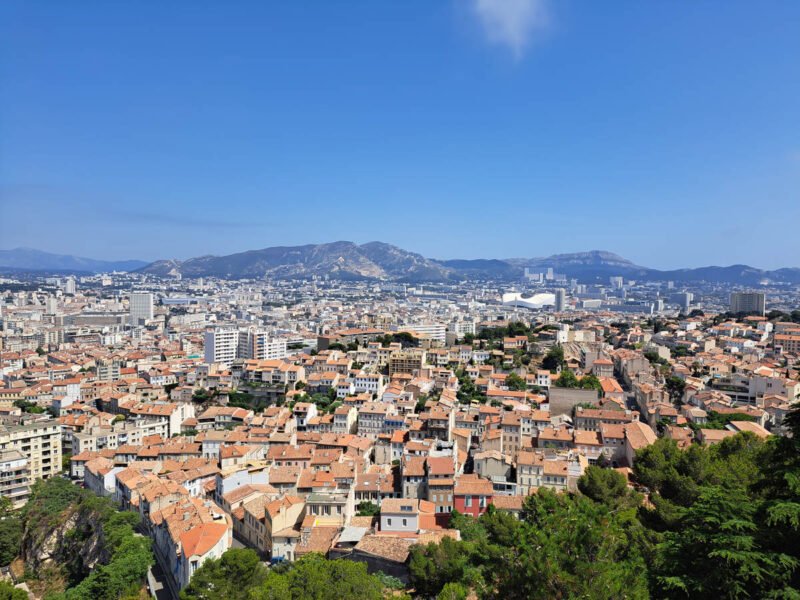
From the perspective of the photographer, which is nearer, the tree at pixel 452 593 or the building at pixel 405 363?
the tree at pixel 452 593

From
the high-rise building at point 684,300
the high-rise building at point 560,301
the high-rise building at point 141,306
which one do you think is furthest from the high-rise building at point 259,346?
the high-rise building at point 684,300

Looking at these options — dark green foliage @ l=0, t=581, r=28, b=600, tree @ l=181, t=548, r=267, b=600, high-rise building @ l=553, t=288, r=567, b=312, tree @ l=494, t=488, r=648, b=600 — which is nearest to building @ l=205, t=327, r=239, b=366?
dark green foliage @ l=0, t=581, r=28, b=600

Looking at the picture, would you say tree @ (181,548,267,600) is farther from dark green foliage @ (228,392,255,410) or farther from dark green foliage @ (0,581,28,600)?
dark green foliage @ (228,392,255,410)

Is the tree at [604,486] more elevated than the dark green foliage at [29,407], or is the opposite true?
the tree at [604,486]

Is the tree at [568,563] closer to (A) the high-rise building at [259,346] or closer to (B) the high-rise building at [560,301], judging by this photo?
(A) the high-rise building at [259,346]

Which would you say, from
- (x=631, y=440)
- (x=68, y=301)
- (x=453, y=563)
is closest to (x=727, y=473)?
(x=631, y=440)

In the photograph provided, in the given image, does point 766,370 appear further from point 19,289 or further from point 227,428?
point 19,289

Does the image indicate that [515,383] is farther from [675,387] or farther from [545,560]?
[545,560]
